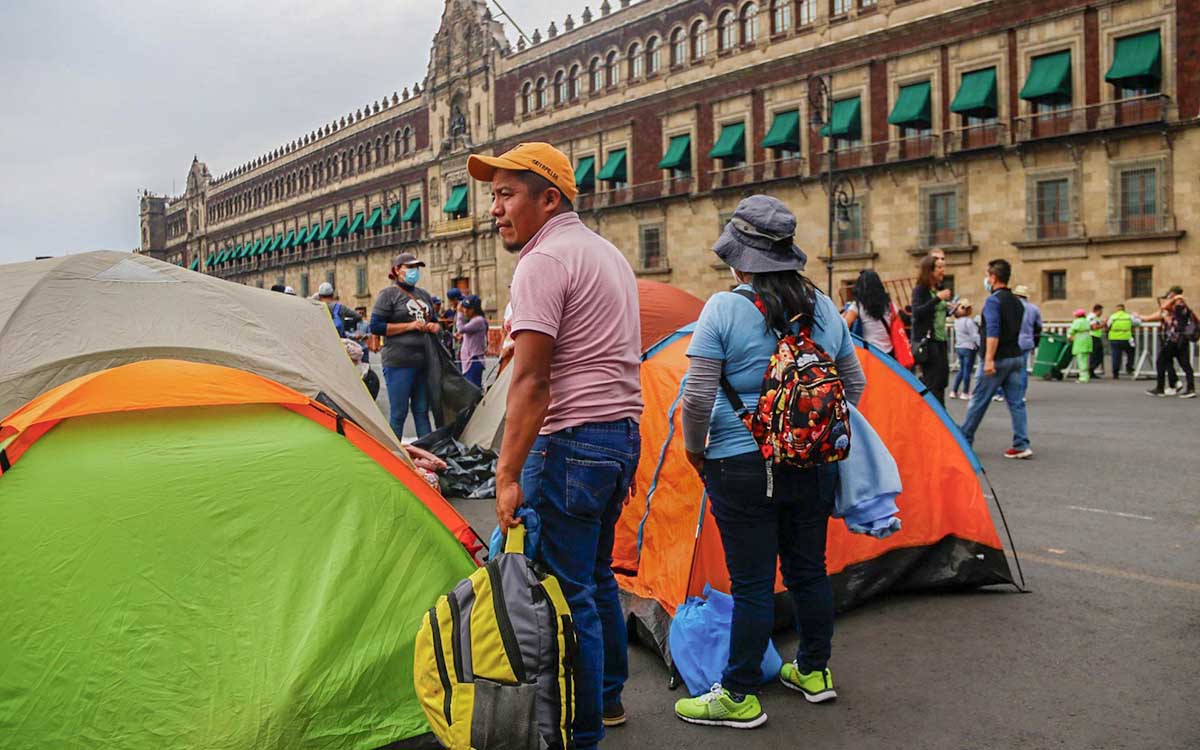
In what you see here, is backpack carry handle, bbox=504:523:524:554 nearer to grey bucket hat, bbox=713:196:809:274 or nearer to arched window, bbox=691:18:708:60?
grey bucket hat, bbox=713:196:809:274

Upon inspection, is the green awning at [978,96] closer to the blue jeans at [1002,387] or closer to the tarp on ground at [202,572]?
→ the blue jeans at [1002,387]

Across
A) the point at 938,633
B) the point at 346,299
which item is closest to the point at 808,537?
the point at 938,633

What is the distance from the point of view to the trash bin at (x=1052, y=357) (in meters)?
17.4

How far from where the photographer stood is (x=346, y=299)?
4934cm

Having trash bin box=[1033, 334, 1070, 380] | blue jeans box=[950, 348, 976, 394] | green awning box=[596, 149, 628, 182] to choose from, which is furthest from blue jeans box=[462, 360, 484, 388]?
green awning box=[596, 149, 628, 182]

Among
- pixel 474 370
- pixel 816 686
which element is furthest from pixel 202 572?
pixel 474 370

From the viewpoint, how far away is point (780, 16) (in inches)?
1156

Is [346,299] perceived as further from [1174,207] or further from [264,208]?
[1174,207]

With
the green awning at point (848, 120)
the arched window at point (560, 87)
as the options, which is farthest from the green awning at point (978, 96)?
the arched window at point (560, 87)

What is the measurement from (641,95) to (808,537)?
106 ft

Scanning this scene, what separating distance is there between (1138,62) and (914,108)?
5333 millimetres

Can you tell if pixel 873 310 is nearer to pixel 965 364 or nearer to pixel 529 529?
pixel 529 529

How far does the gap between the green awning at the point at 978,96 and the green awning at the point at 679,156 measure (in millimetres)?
9395

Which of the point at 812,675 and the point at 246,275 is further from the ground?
the point at 246,275
